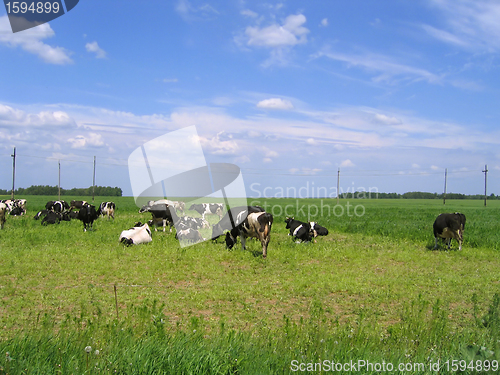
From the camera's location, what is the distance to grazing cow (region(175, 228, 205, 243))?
17.4 metres

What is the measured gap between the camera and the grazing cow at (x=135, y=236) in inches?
624

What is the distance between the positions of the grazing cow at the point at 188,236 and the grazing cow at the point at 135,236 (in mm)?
1337

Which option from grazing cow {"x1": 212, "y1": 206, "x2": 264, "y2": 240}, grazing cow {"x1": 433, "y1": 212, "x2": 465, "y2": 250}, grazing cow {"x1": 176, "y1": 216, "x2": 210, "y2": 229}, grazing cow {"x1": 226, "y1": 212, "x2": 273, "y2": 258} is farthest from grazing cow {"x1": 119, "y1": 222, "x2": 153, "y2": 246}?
grazing cow {"x1": 433, "y1": 212, "x2": 465, "y2": 250}

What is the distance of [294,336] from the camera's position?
541 cm

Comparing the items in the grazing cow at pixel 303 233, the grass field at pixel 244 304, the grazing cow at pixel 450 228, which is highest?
the grazing cow at pixel 450 228

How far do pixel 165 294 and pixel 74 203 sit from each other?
26.5m

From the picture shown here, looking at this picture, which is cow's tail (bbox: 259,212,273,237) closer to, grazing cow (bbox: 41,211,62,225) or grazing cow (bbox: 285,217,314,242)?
grazing cow (bbox: 285,217,314,242)

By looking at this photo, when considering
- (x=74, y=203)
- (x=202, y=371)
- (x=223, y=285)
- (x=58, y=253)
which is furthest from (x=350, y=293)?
(x=74, y=203)

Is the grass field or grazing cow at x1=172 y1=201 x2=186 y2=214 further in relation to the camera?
grazing cow at x1=172 y1=201 x2=186 y2=214

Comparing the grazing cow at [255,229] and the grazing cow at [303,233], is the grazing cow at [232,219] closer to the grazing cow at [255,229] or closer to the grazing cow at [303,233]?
the grazing cow at [255,229]

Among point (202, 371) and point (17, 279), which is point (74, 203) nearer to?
point (17, 279)

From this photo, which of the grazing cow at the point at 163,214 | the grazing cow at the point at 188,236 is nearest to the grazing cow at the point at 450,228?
the grazing cow at the point at 188,236

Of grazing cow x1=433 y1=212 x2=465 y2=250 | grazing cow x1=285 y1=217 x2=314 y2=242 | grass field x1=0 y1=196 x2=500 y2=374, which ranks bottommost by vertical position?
grass field x1=0 y1=196 x2=500 y2=374

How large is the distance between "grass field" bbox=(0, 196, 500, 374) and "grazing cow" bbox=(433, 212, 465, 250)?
640 millimetres
